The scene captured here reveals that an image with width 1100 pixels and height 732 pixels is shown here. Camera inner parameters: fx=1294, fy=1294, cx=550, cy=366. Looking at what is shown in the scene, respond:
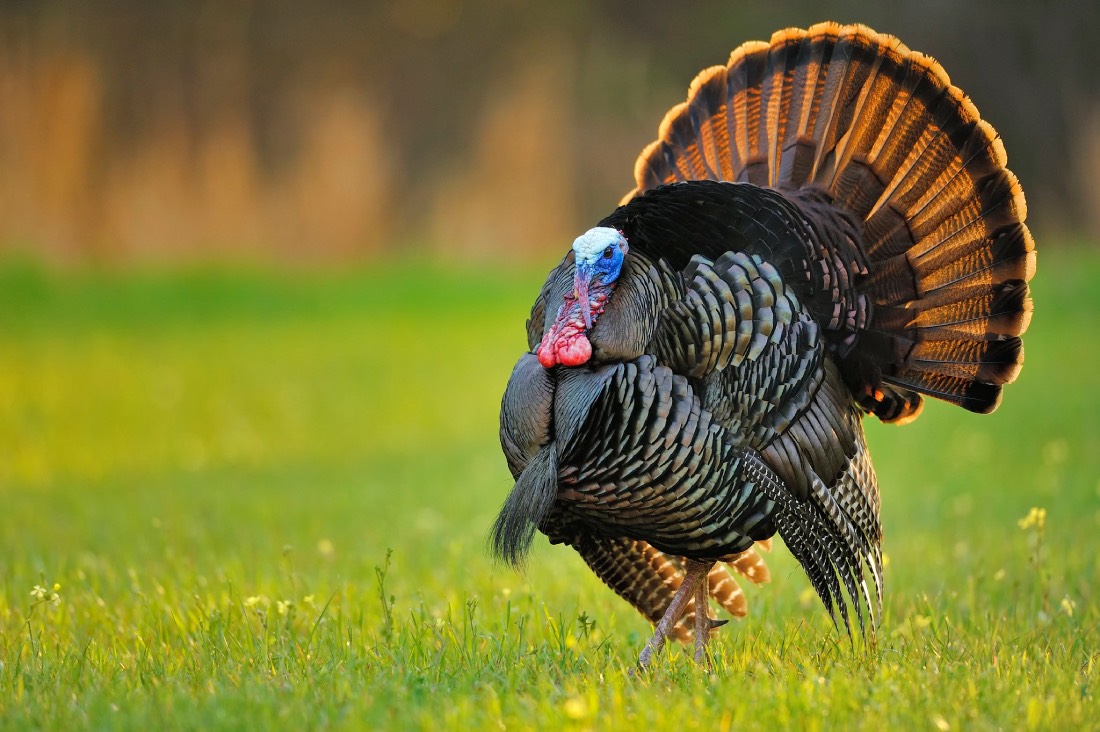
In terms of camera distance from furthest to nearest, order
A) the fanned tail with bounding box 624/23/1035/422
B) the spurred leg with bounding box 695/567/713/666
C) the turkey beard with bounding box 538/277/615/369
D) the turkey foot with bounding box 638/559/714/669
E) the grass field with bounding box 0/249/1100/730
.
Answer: the fanned tail with bounding box 624/23/1035/422
the spurred leg with bounding box 695/567/713/666
the turkey foot with bounding box 638/559/714/669
the turkey beard with bounding box 538/277/615/369
the grass field with bounding box 0/249/1100/730

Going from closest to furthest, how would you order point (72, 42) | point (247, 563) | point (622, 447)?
point (622, 447) → point (247, 563) → point (72, 42)

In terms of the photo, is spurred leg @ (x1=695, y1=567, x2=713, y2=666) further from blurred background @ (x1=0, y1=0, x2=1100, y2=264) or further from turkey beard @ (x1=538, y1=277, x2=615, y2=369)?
blurred background @ (x1=0, y1=0, x2=1100, y2=264)

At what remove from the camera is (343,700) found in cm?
375

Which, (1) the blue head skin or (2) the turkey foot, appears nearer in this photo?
(1) the blue head skin

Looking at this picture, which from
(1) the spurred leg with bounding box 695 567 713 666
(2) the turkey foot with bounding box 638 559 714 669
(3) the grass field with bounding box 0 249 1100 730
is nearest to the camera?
(3) the grass field with bounding box 0 249 1100 730

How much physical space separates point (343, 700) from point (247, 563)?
9.17ft

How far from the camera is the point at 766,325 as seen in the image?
14.7 feet

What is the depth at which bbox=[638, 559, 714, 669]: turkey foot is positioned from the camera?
184 inches

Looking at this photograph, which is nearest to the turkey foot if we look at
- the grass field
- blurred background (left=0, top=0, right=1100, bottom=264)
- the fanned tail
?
the grass field

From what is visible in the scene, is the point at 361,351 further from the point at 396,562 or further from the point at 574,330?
the point at 574,330

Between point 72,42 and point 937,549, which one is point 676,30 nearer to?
point 72,42

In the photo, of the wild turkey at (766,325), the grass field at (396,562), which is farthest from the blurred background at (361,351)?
the wild turkey at (766,325)

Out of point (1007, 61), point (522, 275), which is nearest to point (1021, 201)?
point (522, 275)

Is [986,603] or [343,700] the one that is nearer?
[343,700]
